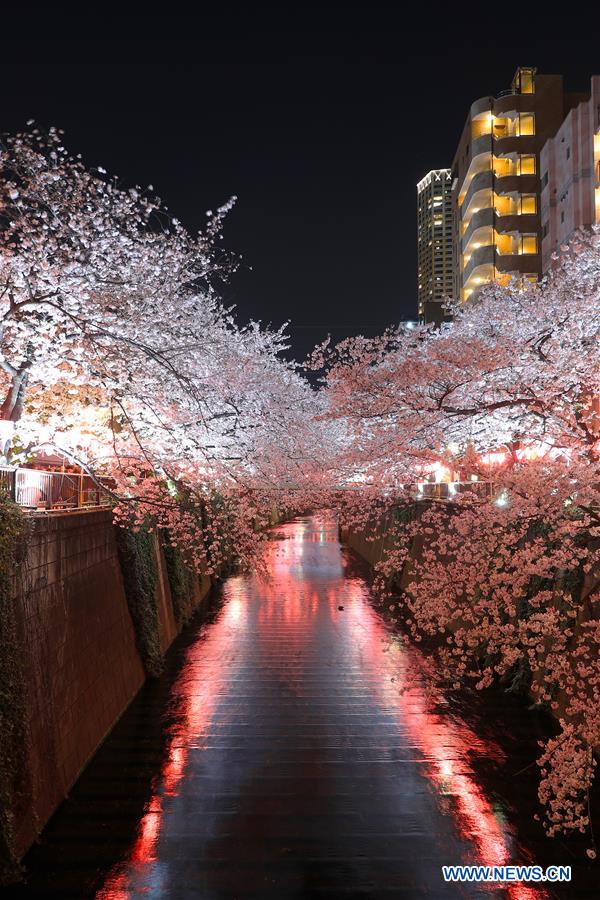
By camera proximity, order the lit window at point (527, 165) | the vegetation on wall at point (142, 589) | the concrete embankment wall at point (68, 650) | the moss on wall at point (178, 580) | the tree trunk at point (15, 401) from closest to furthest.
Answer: the concrete embankment wall at point (68, 650) → the tree trunk at point (15, 401) → the vegetation on wall at point (142, 589) → the moss on wall at point (178, 580) → the lit window at point (527, 165)

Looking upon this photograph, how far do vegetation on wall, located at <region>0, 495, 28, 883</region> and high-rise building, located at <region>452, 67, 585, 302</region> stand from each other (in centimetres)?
4682

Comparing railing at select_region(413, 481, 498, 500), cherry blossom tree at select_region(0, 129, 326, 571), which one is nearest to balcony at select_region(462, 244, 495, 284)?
railing at select_region(413, 481, 498, 500)

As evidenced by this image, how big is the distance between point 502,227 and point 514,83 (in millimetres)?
11611

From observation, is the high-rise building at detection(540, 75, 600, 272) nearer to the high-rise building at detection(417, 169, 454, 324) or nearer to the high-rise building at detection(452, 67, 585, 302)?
the high-rise building at detection(452, 67, 585, 302)

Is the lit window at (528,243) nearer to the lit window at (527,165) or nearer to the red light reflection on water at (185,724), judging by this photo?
the lit window at (527,165)

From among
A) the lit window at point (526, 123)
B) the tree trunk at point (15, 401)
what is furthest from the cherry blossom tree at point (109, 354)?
the lit window at point (526, 123)

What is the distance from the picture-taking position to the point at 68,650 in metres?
10.6

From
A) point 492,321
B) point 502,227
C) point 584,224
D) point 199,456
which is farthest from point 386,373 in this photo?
point 502,227

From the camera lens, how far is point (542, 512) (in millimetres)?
9227

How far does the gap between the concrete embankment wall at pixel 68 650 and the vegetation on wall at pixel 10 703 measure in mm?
277

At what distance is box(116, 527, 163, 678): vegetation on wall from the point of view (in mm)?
15445

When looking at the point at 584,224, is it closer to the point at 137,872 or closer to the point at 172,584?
the point at 172,584

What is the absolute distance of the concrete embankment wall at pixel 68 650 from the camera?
28.5 feet

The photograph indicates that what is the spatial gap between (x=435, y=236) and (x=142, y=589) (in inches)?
6814
